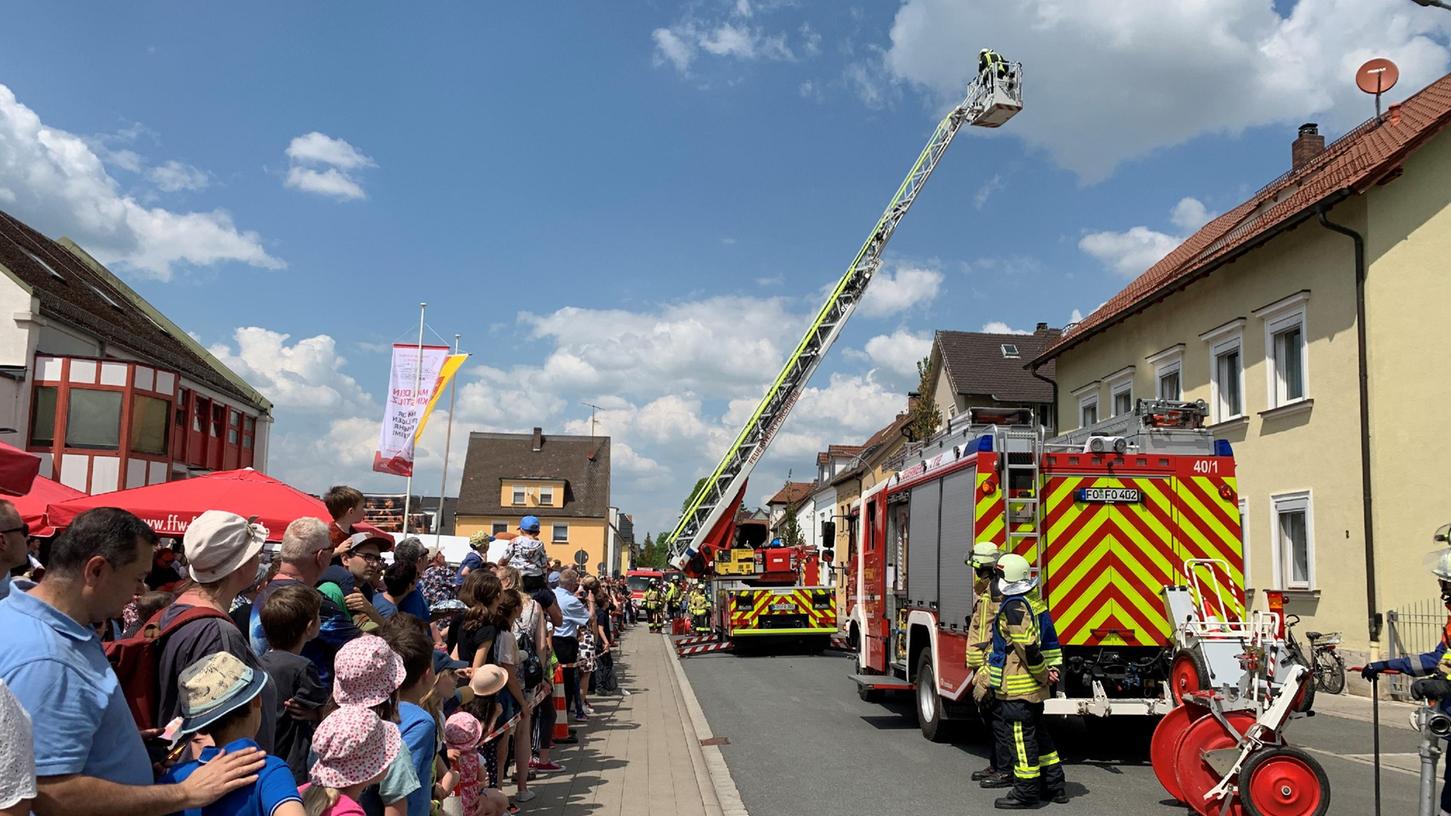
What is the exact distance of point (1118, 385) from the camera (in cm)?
2631

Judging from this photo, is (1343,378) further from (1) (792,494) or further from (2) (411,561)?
(1) (792,494)

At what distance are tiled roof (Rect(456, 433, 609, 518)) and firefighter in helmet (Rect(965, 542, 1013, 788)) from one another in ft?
210

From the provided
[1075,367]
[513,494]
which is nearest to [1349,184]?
[1075,367]

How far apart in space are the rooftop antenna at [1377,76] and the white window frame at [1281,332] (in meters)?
4.74

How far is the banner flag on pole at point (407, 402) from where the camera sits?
72.7 feet

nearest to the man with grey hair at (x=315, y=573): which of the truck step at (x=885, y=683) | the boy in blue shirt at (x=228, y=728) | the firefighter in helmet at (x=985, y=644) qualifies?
the boy in blue shirt at (x=228, y=728)

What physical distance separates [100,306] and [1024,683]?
33417 mm

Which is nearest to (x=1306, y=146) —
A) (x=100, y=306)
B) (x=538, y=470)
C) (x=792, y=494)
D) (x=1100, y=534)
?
(x=1100, y=534)

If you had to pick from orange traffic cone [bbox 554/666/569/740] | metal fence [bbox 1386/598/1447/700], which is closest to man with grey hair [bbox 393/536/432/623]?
orange traffic cone [bbox 554/666/569/740]

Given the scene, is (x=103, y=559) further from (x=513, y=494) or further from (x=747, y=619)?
(x=513, y=494)

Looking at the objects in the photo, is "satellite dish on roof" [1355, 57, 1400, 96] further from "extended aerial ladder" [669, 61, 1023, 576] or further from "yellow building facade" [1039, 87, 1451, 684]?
"extended aerial ladder" [669, 61, 1023, 576]

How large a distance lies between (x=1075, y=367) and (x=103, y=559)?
93.7 feet

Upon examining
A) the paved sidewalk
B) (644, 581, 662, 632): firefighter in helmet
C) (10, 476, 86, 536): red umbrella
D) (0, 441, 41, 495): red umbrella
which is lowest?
(644, 581, 662, 632): firefighter in helmet

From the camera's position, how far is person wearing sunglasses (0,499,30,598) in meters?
4.38
